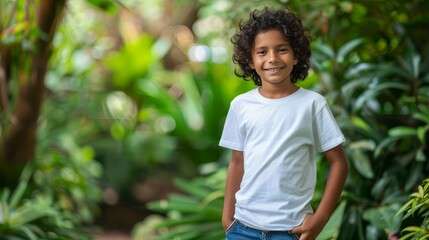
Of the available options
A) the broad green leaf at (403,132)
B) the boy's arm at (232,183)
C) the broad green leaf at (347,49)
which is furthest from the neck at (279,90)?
the broad green leaf at (347,49)

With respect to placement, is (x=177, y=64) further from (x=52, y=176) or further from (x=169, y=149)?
(x=52, y=176)

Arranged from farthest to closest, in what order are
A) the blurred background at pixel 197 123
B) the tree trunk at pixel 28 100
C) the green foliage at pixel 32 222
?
the tree trunk at pixel 28 100 < the green foliage at pixel 32 222 < the blurred background at pixel 197 123

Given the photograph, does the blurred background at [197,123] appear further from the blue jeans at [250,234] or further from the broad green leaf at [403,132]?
the blue jeans at [250,234]

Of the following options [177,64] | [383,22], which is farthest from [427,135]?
[177,64]

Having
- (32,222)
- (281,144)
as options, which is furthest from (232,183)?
(32,222)

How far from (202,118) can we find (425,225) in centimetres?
386

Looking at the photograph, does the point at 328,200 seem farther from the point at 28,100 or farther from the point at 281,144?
the point at 28,100

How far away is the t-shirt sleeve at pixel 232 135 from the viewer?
2.26m

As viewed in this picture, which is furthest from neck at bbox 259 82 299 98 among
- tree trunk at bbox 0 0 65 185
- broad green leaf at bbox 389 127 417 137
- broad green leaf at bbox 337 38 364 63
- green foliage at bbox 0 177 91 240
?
tree trunk at bbox 0 0 65 185

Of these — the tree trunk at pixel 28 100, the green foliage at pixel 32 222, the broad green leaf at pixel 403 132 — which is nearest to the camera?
the broad green leaf at pixel 403 132

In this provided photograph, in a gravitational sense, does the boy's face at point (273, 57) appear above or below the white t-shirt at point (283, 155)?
above

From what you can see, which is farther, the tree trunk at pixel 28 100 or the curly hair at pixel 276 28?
the tree trunk at pixel 28 100

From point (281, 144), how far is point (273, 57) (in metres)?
0.24

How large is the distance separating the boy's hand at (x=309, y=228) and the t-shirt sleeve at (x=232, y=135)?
30cm
